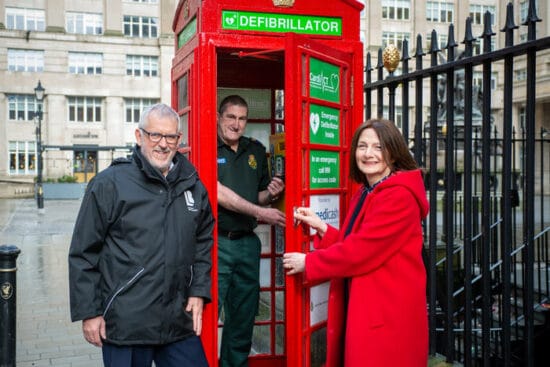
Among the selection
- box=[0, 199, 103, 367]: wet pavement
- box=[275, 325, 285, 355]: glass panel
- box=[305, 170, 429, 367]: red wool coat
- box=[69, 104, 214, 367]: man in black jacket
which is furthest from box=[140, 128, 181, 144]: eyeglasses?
box=[0, 199, 103, 367]: wet pavement

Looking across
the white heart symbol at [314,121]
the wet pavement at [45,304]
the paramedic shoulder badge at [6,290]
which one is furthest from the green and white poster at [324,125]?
the wet pavement at [45,304]

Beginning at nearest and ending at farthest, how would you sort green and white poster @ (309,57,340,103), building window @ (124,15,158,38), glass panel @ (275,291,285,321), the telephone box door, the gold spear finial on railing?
the telephone box door < green and white poster @ (309,57,340,103) < the gold spear finial on railing < glass panel @ (275,291,285,321) < building window @ (124,15,158,38)

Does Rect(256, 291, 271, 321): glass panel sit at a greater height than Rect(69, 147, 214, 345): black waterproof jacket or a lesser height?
lesser

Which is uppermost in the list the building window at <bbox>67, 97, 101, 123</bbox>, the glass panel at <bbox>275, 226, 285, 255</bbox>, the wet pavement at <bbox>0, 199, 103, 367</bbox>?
the building window at <bbox>67, 97, 101, 123</bbox>

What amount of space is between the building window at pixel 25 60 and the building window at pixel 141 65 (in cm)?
588

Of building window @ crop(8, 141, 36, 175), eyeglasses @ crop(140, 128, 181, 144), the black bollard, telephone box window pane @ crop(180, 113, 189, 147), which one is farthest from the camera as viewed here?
building window @ crop(8, 141, 36, 175)

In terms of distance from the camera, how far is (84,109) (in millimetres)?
38844

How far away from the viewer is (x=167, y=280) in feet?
9.30

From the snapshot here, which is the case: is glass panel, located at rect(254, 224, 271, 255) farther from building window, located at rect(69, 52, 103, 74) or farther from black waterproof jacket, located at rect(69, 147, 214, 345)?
building window, located at rect(69, 52, 103, 74)

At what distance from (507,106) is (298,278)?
1721 mm

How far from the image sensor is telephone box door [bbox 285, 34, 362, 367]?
334 cm

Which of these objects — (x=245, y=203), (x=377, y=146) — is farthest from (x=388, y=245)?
(x=245, y=203)

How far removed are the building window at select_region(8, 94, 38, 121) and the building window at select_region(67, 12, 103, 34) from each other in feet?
18.5

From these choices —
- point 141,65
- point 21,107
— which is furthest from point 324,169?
point 21,107
